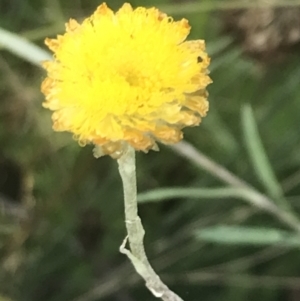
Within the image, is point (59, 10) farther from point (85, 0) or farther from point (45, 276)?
point (45, 276)

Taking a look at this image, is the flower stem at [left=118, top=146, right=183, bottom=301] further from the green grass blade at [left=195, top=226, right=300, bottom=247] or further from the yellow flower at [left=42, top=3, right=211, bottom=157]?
the green grass blade at [left=195, top=226, right=300, bottom=247]

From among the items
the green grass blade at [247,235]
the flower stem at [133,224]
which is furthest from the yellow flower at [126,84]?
the green grass blade at [247,235]

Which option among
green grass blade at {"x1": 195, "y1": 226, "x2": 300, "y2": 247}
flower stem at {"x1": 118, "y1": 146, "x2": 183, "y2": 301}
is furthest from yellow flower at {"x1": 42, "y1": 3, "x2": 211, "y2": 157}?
green grass blade at {"x1": 195, "y1": 226, "x2": 300, "y2": 247}

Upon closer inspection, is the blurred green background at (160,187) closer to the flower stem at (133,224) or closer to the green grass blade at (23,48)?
the green grass blade at (23,48)

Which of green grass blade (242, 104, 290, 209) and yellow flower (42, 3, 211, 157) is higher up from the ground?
green grass blade (242, 104, 290, 209)

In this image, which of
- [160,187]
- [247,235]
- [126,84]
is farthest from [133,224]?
[160,187]

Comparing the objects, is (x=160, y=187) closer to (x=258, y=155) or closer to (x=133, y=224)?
(x=258, y=155)
